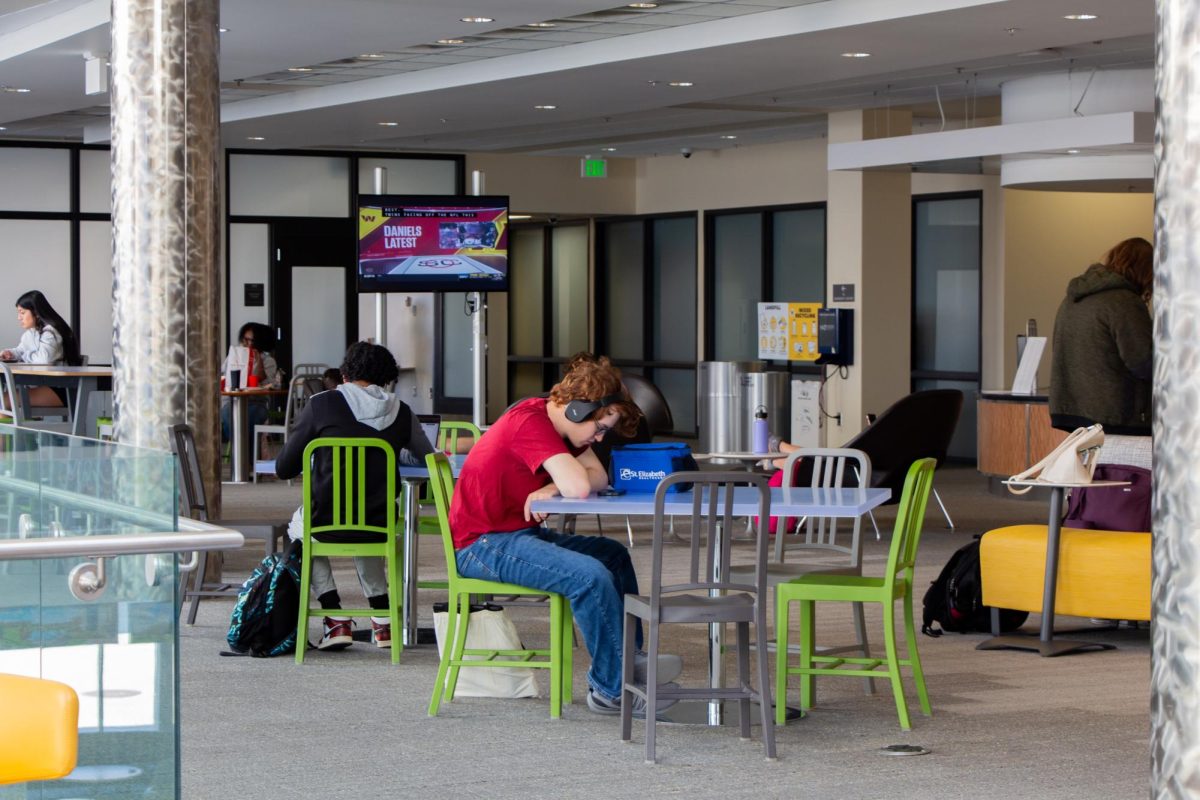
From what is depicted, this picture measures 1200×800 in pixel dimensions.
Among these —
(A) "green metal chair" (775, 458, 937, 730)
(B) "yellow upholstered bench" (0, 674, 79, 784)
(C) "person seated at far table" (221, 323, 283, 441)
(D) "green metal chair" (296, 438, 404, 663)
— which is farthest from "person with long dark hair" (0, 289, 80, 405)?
(B) "yellow upholstered bench" (0, 674, 79, 784)

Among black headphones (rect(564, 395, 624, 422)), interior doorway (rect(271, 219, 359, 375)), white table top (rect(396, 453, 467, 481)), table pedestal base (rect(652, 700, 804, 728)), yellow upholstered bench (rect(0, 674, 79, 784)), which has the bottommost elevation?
table pedestal base (rect(652, 700, 804, 728))

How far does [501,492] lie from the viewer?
5.66 m

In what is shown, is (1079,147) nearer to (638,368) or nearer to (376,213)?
(376,213)

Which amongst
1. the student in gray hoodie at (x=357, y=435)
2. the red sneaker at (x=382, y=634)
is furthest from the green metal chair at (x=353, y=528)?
the red sneaker at (x=382, y=634)

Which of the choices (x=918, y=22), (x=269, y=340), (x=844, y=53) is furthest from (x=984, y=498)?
(x=269, y=340)

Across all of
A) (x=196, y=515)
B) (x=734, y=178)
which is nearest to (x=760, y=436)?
(x=196, y=515)

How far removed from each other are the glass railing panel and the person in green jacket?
5.04 metres

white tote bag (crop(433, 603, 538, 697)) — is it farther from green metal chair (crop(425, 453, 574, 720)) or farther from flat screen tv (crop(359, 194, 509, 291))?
flat screen tv (crop(359, 194, 509, 291))

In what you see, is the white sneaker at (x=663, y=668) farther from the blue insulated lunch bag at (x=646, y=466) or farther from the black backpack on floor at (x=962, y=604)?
the black backpack on floor at (x=962, y=604)

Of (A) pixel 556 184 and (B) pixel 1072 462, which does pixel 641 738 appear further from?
(A) pixel 556 184

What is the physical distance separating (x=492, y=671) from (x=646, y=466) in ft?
A: 3.00

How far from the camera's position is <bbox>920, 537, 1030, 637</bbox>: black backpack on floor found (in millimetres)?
7293

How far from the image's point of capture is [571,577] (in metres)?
5.45

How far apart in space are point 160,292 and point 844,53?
4437 mm
